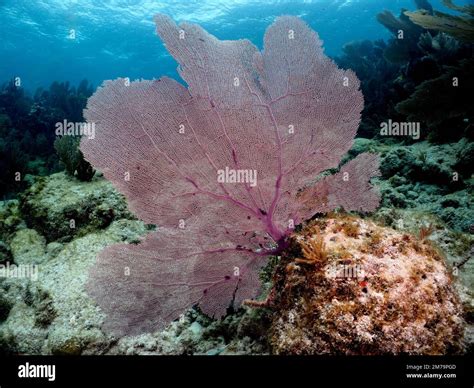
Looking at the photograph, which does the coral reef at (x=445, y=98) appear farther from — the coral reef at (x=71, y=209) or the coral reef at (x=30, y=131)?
the coral reef at (x=30, y=131)

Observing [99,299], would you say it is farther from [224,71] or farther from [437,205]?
[437,205]

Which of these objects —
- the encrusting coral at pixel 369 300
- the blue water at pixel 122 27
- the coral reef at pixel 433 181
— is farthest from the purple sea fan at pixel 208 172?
the blue water at pixel 122 27

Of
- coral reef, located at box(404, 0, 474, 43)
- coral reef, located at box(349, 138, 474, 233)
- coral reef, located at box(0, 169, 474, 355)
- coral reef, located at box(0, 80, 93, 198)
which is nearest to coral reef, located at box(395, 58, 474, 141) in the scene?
coral reef, located at box(404, 0, 474, 43)

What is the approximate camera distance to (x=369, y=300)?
1897mm

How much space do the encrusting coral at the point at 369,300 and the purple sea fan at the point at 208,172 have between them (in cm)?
60

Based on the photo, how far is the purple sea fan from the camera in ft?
8.96

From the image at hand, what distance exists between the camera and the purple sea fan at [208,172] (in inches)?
108

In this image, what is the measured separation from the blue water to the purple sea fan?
2347 centimetres

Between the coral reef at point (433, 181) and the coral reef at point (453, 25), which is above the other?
the coral reef at point (453, 25)

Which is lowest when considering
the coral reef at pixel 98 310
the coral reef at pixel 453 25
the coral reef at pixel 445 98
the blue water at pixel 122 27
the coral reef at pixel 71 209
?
the coral reef at pixel 98 310

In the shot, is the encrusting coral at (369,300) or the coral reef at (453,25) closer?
the encrusting coral at (369,300)

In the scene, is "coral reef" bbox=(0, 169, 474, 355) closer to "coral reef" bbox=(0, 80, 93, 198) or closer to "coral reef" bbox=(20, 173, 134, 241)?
"coral reef" bbox=(20, 173, 134, 241)

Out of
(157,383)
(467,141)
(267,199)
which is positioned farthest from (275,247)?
(467,141)

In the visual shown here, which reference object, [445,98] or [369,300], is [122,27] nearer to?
[445,98]
